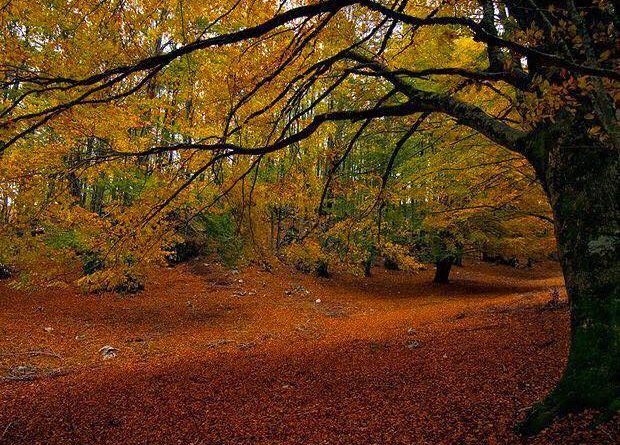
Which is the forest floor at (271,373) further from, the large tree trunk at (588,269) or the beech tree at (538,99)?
the beech tree at (538,99)

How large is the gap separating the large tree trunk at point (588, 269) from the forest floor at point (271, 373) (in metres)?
0.21

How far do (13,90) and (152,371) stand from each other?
920 centimetres

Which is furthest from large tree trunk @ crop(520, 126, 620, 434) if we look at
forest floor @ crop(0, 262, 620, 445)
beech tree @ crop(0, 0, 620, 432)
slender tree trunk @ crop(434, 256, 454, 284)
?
slender tree trunk @ crop(434, 256, 454, 284)

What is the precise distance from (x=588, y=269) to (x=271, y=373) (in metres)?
5.11

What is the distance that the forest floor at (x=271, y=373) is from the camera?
4074 mm

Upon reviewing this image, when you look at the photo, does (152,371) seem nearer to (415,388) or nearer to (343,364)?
(343,364)

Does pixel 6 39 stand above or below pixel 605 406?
above

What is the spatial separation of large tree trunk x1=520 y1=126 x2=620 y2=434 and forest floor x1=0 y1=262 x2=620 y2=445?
21cm

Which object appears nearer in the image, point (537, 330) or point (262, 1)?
point (262, 1)

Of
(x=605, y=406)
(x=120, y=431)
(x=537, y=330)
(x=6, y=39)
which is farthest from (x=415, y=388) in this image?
(x=6, y=39)

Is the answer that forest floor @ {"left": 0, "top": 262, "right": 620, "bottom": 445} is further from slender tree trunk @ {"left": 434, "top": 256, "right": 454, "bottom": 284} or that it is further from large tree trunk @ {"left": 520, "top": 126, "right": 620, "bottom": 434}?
slender tree trunk @ {"left": 434, "top": 256, "right": 454, "bottom": 284}

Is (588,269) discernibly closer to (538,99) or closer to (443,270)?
(538,99)

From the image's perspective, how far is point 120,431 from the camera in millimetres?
4777

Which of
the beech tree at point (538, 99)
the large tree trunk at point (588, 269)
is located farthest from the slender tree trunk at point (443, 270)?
the large tree trunk at point (588, 269)
